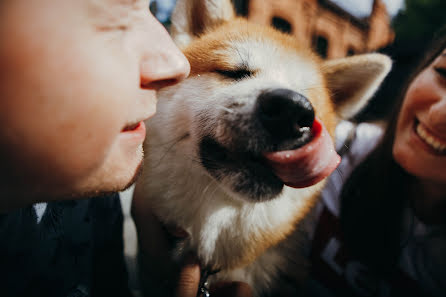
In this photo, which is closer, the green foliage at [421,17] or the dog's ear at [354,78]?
the dog's ear at [354,78]

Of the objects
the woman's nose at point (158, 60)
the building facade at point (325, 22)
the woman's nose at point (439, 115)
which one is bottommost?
the building facade at point (325, 22)

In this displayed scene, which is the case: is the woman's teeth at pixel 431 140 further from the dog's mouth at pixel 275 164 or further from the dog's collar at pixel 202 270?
the dog's collar at pixel 202 270

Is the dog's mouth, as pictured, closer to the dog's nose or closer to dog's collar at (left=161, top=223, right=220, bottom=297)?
the dog's nose

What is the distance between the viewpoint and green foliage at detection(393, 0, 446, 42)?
1061 cm

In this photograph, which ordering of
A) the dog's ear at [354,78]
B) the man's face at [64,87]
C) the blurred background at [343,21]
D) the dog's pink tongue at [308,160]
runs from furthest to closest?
the blurred background at [343,21] → the dog's ear at [354,78] → the dog's pink tongue at [308,160] → the man's face at [64,87]

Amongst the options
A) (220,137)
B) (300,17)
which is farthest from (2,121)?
(300,17)

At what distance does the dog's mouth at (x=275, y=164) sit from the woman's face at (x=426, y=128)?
1.06 m

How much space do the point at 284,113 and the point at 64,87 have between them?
0.81 m

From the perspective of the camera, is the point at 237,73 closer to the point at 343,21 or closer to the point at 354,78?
the point at 354,78

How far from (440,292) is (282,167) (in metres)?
1.73

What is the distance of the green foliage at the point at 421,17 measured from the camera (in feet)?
34.8

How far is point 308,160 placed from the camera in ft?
3.30

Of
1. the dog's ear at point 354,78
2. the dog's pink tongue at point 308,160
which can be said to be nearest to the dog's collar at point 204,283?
the dog's pink tongue at point 308,160

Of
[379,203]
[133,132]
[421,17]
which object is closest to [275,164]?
[133,132]
